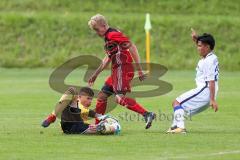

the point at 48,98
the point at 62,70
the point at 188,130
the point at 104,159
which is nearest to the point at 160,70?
the point at 62,70

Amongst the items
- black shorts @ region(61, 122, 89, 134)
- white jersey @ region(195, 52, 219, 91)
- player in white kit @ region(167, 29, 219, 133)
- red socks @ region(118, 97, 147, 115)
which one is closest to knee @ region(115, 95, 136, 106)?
red socks @ region(118, 97, 147, 115)

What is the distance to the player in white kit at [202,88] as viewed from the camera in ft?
48.1

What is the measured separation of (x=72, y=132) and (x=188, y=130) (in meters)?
2.21

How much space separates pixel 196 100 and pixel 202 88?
0.76 feet

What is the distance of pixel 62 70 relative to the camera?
123 ft

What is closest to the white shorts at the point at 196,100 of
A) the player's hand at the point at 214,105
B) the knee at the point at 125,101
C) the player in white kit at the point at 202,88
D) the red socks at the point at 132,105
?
the player in white kit at the point at 202,88

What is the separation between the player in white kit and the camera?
14664mm

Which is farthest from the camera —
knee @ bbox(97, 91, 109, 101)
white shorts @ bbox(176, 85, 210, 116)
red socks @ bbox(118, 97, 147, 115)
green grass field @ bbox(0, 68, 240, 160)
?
knee @ bbox(97, 91, 109, 101)

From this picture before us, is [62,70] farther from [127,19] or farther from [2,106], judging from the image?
[2,106]

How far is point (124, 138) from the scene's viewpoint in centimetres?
1405

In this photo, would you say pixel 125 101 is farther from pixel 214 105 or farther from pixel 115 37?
pixel 214 105

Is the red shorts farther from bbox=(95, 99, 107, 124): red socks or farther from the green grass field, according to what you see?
the green grass field

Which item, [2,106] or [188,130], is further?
[2,106]

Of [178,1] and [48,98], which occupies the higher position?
[178,1]
